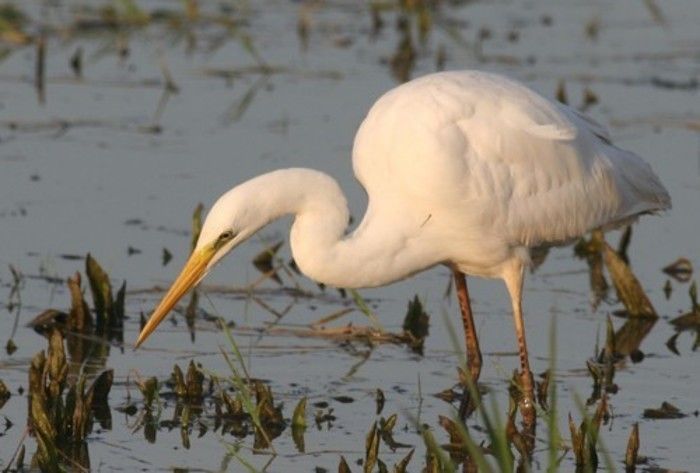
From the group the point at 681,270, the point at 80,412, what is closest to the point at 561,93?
the point at 681,270

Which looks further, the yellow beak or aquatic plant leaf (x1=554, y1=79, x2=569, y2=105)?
aquatic plant leaf (x1=554, y1=79, x2=569, y2=105)

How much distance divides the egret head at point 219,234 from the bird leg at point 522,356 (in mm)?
1428

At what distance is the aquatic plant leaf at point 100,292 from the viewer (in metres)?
8.95

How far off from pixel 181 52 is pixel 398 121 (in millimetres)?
7101

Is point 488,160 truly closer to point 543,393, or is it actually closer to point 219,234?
point 543,393

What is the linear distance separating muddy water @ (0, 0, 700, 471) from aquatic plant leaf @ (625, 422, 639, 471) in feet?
1.04

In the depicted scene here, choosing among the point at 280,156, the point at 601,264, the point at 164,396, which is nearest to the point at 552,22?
the point at 280,156

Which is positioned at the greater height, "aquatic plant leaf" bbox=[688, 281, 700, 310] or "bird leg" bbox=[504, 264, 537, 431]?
"aquatic plant leaf" bbox=[688, 281, 700, 310]

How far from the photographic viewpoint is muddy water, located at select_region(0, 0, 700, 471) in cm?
845

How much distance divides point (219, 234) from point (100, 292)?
62.9 inches

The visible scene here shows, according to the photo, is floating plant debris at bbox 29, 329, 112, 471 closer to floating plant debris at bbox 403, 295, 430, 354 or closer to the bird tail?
floating plant debris at bbox 403, 295, 430, 354

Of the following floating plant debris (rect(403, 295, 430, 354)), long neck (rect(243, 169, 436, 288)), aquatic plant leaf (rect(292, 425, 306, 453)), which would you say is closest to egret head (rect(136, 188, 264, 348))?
long neck (rect(243, 169, 436, 288))

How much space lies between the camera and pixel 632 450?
7383 millimetres

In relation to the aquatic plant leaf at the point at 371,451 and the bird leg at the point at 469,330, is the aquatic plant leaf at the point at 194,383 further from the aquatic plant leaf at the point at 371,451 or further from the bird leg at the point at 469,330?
the bird leg at the point at 469,330
